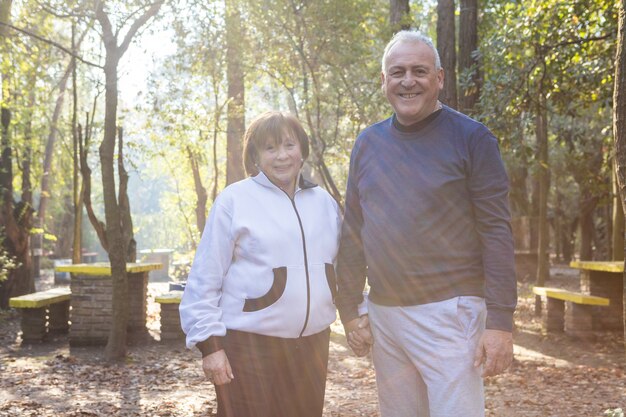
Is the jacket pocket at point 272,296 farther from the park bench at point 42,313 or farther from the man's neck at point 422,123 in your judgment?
the park bench at point 42,313

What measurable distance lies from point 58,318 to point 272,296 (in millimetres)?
8880

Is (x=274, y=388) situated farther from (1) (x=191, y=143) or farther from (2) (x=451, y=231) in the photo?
(1) (x=191, y=143)

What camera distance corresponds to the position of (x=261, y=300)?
287 cm

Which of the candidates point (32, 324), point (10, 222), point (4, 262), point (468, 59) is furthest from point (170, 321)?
point (468, 59)

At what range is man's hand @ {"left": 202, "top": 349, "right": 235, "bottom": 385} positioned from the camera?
2.81 meters

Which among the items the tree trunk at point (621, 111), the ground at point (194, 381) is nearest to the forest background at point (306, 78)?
the ground at point (194, 381)

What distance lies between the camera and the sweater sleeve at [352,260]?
3006 mm

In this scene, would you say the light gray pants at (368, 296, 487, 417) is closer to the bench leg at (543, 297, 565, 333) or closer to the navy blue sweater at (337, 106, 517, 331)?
the navy blue sweater at (337, 106, 517, 331)

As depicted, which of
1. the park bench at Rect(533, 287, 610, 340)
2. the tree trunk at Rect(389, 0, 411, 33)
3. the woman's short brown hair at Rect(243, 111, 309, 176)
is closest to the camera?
the woman's short brown hair at Rect(243, 111, 309, 176)

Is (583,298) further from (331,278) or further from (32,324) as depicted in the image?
(32,324)

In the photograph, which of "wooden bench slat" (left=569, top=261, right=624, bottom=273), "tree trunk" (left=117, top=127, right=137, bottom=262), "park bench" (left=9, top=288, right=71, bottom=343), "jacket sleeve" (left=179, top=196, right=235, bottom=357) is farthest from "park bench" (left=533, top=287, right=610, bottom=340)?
"jacket sleeve" (left=179, top=196, right=235, bottom=357)

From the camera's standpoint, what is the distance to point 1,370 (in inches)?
326

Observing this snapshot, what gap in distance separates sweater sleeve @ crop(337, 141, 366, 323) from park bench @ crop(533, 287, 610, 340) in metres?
7.56

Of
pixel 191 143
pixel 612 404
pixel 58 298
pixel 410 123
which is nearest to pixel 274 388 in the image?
pixel 410 123
